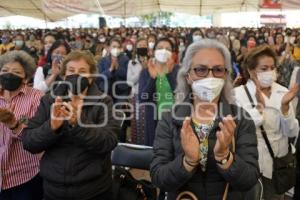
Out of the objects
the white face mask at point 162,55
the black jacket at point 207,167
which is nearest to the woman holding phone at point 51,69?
the white face mask at point 162,55

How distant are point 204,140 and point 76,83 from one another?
3.40ft

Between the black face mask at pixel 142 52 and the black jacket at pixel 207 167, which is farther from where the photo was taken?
the black face mask at pixel 142 52

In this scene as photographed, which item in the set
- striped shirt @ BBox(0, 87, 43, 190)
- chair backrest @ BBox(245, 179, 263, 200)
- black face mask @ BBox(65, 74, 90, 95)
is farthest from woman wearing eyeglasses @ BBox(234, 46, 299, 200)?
striped shirt @ BBox(0, 87, 43, 190)

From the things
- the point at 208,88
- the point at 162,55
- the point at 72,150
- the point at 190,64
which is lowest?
the point at 72,150

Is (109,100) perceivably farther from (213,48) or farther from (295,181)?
(295,181)

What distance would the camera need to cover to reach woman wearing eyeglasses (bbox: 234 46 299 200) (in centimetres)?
315

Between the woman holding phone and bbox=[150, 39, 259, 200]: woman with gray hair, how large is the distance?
254cm

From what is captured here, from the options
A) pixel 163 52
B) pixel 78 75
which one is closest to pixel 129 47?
pixel 163 52

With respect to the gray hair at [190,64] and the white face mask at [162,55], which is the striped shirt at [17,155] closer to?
the gray hair at [190,64]

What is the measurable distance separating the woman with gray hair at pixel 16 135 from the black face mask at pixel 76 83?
53 centimetres

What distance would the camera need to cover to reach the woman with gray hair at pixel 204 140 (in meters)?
2.09

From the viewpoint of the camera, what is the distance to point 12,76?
318 cm

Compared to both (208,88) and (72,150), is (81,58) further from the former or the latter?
(208,88)

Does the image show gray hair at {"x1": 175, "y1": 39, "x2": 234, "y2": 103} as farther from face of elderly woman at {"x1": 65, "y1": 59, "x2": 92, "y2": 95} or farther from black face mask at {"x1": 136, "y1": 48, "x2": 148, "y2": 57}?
black face mask at {"x1": 136, "y1": 48, "x2": 148, "y2": 57}
